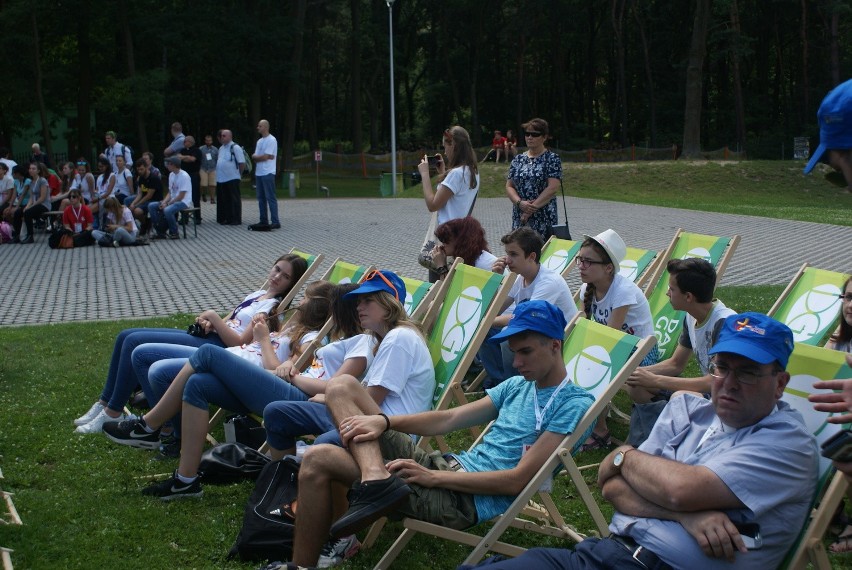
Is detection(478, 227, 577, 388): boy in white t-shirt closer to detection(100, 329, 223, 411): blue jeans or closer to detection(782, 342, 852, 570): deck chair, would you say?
detection(100, 329, 223, 411): blue jeans

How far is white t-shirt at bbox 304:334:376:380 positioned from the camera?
4.69 meters

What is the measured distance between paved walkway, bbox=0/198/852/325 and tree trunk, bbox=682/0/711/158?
1325 cm

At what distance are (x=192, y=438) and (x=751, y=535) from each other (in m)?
2.78

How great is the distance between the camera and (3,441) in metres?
5.46

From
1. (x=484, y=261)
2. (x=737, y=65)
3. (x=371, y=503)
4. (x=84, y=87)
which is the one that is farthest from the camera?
(x=737, y=65)

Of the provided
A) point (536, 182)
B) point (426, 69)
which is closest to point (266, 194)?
point (536, 182)

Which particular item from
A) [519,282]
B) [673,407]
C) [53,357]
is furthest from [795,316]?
[53,357]

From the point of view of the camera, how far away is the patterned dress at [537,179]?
7879 millimetres

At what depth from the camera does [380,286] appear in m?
4.57

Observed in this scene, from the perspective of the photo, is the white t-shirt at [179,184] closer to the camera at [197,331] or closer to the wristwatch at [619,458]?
the camera at [197,331]

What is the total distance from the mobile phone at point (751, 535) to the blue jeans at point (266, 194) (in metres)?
14.5

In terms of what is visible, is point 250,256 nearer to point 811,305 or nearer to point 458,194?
point 458,194

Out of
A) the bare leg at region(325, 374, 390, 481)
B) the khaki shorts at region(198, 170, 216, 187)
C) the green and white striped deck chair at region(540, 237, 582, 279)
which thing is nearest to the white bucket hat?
the green and white striped deck chair at region(540, 237, 582, 279)

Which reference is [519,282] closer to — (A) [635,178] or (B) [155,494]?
(B) [155,494]
